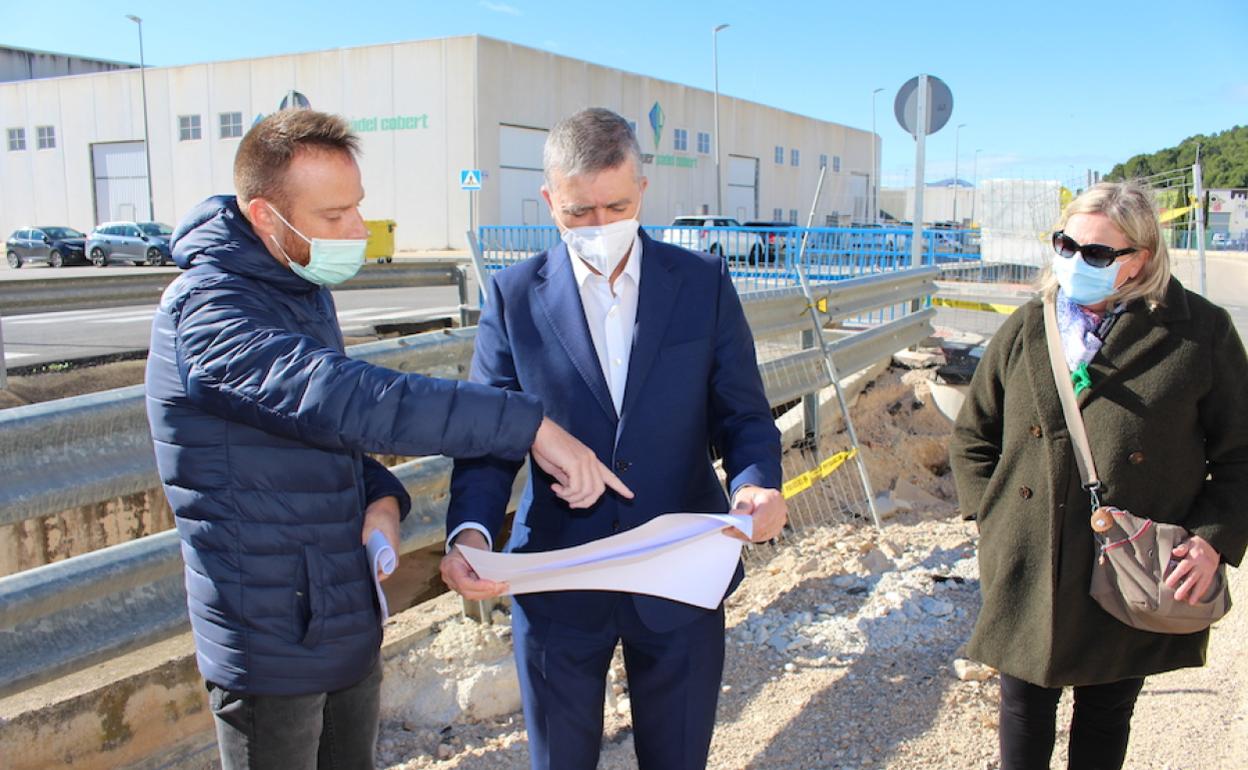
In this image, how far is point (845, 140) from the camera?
2650 inches

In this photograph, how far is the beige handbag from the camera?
2303 mm

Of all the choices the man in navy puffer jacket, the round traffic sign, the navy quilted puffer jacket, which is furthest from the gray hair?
the round traffic sign

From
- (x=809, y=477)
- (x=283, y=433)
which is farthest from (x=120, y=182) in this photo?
(x=283, y=433)

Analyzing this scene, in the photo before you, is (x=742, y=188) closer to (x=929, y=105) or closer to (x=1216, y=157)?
(x=1216, y=157)

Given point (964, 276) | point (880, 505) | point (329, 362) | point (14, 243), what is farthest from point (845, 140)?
point (329, 362)

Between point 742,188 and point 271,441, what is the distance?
55.1 m

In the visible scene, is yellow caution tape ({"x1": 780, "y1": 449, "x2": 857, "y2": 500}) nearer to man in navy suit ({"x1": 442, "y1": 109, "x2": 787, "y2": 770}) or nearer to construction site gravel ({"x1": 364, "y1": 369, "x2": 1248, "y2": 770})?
construction site gravel ({"x1": 364, "y1": 369, "x2": 1248, "y2": 770})

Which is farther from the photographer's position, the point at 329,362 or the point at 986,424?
the point at 986,424

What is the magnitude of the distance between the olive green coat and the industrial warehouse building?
31.2 metres

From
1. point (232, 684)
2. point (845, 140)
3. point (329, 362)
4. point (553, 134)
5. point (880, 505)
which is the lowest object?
point (880, 505)

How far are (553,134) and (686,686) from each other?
1266 millimetres

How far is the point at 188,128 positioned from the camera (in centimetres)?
4253

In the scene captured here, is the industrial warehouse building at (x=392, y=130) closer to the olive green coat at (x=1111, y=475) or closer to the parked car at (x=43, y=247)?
the parked car at (x=43, y=247)

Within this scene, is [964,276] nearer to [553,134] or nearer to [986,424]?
[986,424]
